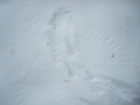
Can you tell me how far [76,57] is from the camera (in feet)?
3.59

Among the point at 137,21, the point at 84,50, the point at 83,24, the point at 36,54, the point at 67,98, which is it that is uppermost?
the point at 137,21

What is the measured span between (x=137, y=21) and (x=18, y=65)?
1.17m

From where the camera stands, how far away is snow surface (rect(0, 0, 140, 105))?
1.04 m

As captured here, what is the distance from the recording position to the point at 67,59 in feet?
3.57

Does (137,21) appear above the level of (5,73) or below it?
above

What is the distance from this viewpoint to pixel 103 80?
1.06 m

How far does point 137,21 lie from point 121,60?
39 centimetres

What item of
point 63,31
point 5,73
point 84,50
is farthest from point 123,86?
point 5,73

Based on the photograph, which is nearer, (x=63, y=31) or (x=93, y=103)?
(x=93, y=103)

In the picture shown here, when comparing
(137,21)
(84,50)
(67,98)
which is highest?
(137,21)

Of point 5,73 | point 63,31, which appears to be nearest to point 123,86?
point 63,31

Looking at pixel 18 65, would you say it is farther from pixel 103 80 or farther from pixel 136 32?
pixel 136 32

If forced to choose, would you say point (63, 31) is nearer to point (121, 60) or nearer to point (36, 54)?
point (36, 54)

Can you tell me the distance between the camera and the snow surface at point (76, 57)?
1.04m
